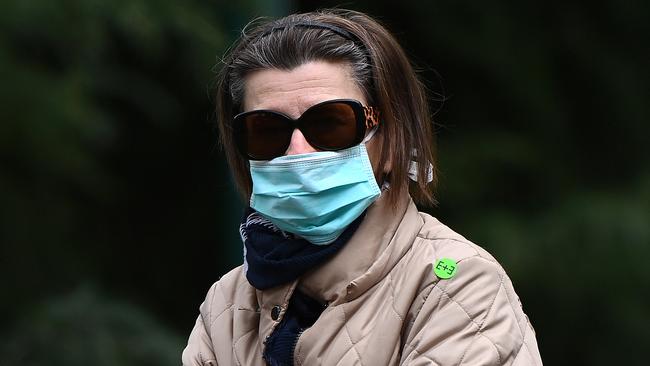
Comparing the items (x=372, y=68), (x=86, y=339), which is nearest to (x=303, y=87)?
(x=372, y=68)

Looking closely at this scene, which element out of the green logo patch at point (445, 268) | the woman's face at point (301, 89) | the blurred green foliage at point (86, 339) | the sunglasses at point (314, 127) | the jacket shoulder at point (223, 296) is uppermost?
the woman's face at point (301, 89)

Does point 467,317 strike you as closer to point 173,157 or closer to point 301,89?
point 301,89

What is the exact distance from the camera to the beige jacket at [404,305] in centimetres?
187

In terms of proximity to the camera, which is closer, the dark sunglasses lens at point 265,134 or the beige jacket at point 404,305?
the beige jacket at point 404,305

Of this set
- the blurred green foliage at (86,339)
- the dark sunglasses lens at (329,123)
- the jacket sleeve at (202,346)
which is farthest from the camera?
the blurred green foliage at (86,339)

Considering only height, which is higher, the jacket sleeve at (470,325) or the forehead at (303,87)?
the forehead at (303,87)

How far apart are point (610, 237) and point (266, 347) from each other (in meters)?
3.74

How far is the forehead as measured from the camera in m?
2.02

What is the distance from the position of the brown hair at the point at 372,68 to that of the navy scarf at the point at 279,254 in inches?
5.4

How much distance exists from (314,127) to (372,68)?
0.15 m

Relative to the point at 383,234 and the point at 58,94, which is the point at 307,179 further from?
the point at 58,94

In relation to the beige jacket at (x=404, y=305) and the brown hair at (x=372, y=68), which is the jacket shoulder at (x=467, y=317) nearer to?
the beige jacket at (x=404, y=305)

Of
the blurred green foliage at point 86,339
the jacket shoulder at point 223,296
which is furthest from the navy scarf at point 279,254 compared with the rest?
the blurred green foliage at point 86,339

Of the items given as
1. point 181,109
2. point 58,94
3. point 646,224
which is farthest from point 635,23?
point 58,94
